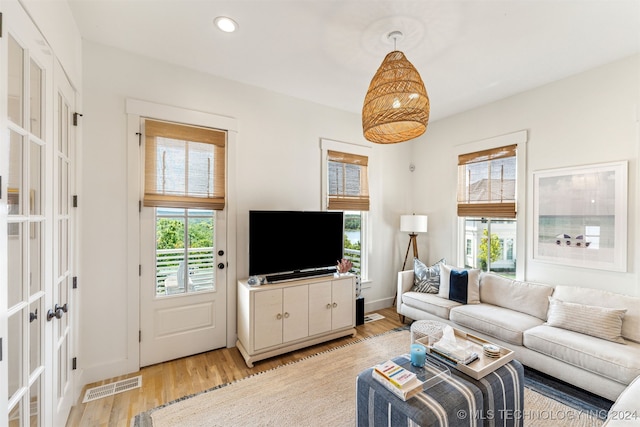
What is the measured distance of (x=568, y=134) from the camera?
2871mm

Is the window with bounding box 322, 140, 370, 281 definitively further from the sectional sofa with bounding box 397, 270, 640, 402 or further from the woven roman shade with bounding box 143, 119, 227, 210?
the woven roman shade with bounding box 143, 119, 227, 210

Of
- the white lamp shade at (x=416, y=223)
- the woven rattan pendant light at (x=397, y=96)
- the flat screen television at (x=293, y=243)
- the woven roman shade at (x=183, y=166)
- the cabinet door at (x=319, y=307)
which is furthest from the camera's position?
the white lamp shade at (x=416, y=223)

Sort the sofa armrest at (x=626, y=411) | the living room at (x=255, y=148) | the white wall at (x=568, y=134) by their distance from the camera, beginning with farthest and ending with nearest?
the white wall at (x=568, y=134), the living room at (x=255, y=148), the sofa armrest at (x=626, y=411)

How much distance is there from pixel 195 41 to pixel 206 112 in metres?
0.68

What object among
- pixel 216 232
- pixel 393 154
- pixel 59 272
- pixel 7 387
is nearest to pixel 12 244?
pixel 7 387

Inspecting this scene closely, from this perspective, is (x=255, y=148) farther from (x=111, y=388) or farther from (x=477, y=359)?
(x=477, y=359)

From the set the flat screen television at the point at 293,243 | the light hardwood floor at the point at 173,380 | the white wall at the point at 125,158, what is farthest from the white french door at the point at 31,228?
the flat screen television at the point at 293,243

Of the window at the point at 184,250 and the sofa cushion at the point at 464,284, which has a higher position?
the window at the point at 184,250

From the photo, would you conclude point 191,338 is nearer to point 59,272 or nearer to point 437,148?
point 59,272

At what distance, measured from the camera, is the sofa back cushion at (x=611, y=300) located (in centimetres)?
222

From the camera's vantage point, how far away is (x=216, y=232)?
2.90 m

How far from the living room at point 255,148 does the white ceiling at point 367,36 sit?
0.48 ft

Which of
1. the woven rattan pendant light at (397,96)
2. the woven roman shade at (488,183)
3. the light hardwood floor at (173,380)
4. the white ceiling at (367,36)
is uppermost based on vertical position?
the white ceiling at (367,36)

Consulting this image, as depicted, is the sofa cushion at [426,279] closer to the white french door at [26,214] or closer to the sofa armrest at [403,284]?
the sofa armrest at [403,284]
